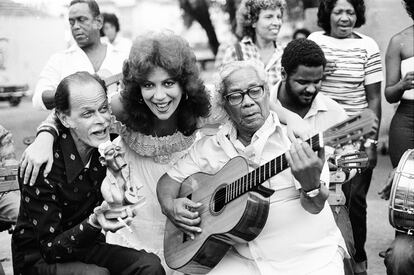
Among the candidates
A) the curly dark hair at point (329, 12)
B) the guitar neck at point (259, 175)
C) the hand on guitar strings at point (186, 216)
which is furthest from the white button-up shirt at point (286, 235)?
the curly dark hair at point (329, 12)

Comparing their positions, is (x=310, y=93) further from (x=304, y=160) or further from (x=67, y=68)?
(x=67, y=68)

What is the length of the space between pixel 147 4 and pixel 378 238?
39.2 feet

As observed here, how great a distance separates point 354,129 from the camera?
8.52ft

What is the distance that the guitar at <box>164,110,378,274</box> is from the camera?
10.4ft

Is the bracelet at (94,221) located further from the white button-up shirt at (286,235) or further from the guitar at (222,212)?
the white button-up shirt at (286,235)

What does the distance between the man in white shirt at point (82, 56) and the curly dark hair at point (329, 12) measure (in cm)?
158

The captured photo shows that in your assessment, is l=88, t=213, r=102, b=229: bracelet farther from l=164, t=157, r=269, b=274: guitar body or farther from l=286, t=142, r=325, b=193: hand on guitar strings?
l=286, t=142, r=325, b=193: hand on guitar strings

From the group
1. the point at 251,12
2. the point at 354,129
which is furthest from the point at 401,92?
the point at 354,129

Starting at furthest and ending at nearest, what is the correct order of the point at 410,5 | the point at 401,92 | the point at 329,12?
the point at 329,12 → the point at 410,5 → the point at 401,92

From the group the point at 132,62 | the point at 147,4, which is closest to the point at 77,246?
the point at 132,62

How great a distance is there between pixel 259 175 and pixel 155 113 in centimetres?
79

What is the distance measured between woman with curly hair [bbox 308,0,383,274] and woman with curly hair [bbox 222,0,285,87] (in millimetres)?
481

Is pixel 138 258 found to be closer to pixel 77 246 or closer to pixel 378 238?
pixel 77 246

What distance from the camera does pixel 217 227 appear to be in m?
3.34
